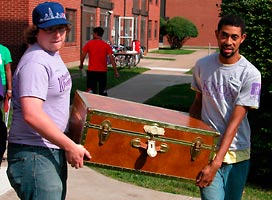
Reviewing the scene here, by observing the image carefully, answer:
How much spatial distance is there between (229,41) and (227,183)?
0.94m

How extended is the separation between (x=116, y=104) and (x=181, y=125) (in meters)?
0.46

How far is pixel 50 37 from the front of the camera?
3.09 meters

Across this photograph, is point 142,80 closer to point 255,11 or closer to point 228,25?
point 255,11

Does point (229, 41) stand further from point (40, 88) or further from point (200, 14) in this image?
point (200, 14)

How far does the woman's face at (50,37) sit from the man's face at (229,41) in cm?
100

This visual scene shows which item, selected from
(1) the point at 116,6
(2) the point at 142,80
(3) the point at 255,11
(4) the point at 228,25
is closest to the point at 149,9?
(1) the point at 116,6

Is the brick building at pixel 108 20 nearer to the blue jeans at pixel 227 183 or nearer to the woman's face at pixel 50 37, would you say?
the woman's face at pixel 50 37

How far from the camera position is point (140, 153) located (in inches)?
119

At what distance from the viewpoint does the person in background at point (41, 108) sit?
2.98 meters

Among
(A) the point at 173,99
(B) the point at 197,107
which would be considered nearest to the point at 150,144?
(B) the point at 197,107

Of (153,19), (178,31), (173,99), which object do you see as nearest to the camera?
(173,99)

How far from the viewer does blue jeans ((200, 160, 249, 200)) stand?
11.5 feet

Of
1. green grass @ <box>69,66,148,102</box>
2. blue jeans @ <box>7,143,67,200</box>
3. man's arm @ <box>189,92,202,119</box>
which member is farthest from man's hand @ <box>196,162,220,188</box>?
green grass @ <box>69,66,148,102</box>

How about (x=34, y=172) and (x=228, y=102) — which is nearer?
(x=34, y=172)
